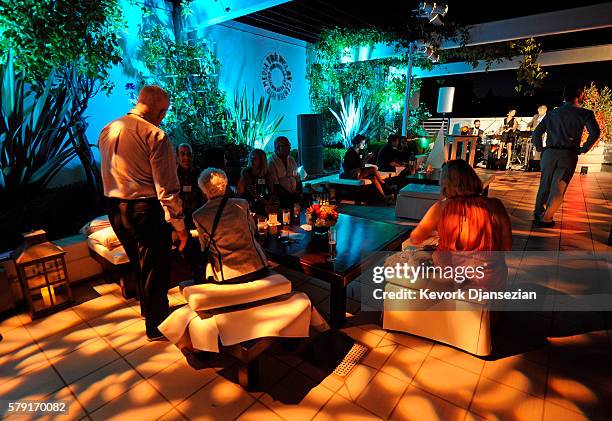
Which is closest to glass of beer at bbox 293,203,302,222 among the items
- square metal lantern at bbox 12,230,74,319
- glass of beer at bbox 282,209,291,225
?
glass of beer at bbox 282,209,291,225

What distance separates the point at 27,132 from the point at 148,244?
6.69 feet

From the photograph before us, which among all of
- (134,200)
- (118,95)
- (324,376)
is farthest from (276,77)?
(324,376)

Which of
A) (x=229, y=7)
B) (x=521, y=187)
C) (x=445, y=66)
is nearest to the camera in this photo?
(x=229, y=7)

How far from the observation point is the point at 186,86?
18.0 ft

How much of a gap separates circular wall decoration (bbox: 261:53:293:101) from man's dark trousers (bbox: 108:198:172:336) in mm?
6145

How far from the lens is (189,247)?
2.34 m

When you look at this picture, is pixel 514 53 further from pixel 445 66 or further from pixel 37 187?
pixel 37 187

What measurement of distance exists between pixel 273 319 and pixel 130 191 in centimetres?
125

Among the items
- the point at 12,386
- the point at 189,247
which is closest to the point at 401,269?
the point at 189,247

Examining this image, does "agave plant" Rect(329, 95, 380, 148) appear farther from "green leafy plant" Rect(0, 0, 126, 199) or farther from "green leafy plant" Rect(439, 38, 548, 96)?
"green leafy plant" Rect(0, 0, 126, 199)

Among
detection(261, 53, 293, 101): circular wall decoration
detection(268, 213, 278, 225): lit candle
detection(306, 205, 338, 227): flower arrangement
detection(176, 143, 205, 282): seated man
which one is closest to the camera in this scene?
detection(306, 205, 338, 227): flower arrangement

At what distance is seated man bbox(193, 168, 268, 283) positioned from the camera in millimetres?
1896

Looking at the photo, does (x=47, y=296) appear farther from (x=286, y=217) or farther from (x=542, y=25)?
(x=542, y=25)

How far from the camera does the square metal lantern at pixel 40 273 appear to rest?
2521mm
